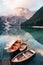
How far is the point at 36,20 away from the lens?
81.6 inches

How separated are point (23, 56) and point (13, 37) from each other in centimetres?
29

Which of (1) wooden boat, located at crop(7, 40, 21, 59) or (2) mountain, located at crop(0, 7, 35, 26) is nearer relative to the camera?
(1) wooden boat, located at crop(7, 40, 21, 59)

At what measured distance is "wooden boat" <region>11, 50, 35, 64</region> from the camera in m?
1.90

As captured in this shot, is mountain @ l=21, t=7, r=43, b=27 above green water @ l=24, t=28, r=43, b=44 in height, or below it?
above

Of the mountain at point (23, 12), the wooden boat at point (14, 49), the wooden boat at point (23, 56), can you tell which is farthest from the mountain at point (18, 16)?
the wooden boat at point (23, 56)

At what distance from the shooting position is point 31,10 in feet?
Answer: 6.84

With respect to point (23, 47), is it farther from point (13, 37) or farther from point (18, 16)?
point (18, 16)

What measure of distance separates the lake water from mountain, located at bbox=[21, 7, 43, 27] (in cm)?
12

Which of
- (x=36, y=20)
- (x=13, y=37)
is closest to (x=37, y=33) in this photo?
(x=36, y=20)

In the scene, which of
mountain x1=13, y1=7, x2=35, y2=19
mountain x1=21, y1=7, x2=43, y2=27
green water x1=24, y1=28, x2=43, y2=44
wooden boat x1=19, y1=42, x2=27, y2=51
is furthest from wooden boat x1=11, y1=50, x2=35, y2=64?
mountain x1=13, y1=7, x2=35, y2=19

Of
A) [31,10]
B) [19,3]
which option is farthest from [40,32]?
[19,3]

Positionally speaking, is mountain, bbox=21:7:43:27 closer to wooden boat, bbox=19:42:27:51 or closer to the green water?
the green water

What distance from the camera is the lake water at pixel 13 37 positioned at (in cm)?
197

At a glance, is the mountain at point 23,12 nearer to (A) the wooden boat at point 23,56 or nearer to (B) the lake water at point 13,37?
(B) the lake water at point 13,37
